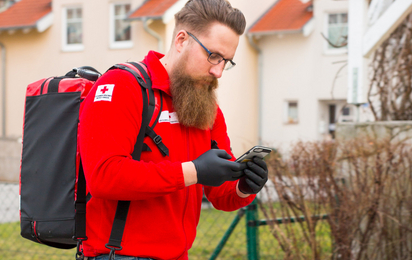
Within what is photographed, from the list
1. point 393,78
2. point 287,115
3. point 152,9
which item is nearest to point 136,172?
point 393,78

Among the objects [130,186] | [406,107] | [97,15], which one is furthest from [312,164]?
[97,15]

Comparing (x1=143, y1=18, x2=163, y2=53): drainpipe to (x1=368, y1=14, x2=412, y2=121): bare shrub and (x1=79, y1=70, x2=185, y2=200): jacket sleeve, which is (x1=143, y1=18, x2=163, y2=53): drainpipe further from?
(x1=79, y1=70, x2=185, y2=200): jacket sleeve

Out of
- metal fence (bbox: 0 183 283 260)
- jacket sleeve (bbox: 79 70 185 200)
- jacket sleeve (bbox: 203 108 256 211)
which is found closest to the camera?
jacket sleeve (bbox: 79 70 185 200)

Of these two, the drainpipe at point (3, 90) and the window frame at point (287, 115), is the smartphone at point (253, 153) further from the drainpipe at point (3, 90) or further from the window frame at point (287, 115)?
the drainpipe at point (3, 90)

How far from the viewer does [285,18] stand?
16.6 metres

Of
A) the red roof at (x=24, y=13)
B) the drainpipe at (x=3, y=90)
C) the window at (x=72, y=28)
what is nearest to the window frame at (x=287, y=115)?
the window at (x=72, y=28)

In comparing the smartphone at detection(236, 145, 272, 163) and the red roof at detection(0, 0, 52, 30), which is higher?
the red roof at detection(0, 0, 52, 30)

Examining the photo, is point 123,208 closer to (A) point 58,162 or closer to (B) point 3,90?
(A) point 58,162

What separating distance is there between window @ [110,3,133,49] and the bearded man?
13627 millimetres

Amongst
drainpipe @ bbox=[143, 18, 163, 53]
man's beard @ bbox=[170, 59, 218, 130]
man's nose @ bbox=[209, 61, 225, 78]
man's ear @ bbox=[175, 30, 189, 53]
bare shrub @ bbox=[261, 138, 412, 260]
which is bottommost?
bare shrub @ bbox=[261, 138, 412, 260]

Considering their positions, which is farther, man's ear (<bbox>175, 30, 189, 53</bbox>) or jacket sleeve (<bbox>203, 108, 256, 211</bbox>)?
jacket sleeve (<bbox>203, 108, 256, 211</bbox>)

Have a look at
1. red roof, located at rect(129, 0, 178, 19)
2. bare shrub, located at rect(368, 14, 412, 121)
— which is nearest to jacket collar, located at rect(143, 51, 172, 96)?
bare shrub, located at rect(368, 14, 412, 121)

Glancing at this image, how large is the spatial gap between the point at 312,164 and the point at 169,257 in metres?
2.21

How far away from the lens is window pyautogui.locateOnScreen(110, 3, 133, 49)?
15344 millimetres
